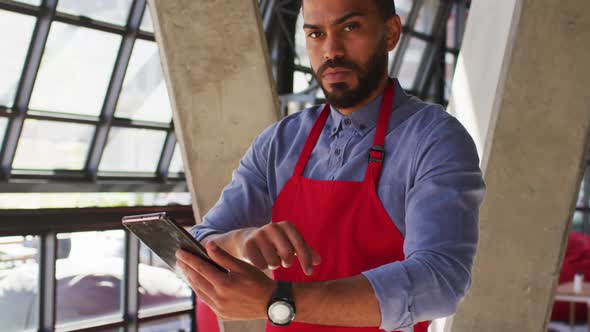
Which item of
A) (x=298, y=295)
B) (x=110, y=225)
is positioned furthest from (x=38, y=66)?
(x=298, y=295)

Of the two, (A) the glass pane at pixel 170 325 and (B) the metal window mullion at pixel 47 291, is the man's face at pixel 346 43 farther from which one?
(A) the glass pane at pixel 170 325

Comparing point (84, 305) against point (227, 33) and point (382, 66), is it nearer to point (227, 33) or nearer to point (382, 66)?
point (227, 33)

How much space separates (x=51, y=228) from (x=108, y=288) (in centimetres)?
241

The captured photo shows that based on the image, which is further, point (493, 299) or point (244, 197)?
point (493, 299)

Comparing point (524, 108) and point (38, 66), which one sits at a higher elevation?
point (38, 66)

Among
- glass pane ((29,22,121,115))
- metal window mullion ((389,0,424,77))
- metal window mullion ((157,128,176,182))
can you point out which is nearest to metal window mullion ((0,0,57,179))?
glass pane ((29,22,121,115))

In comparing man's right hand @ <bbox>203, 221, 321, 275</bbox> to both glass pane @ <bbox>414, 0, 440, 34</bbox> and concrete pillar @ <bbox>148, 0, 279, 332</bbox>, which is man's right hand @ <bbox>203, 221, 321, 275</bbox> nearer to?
concrete pillar @ <bbox>148, 0, 279, 332</bbox>

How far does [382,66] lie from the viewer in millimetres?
1509

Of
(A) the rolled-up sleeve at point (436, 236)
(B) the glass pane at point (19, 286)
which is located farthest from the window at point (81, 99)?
(A) the rolled-up sleeve at point (436, 236)

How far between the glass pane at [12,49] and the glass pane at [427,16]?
820cm

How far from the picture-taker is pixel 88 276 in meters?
7.52

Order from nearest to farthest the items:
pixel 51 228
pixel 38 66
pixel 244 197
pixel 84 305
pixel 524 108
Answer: pixel 244 197, pixel 524 108, pixel 51 228, pixel 84 305, pixel 38 66

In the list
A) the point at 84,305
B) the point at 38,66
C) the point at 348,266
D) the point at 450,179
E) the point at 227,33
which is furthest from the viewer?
the point at 38,66

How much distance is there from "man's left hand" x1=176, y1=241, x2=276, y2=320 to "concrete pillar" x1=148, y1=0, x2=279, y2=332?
6.94 ft
